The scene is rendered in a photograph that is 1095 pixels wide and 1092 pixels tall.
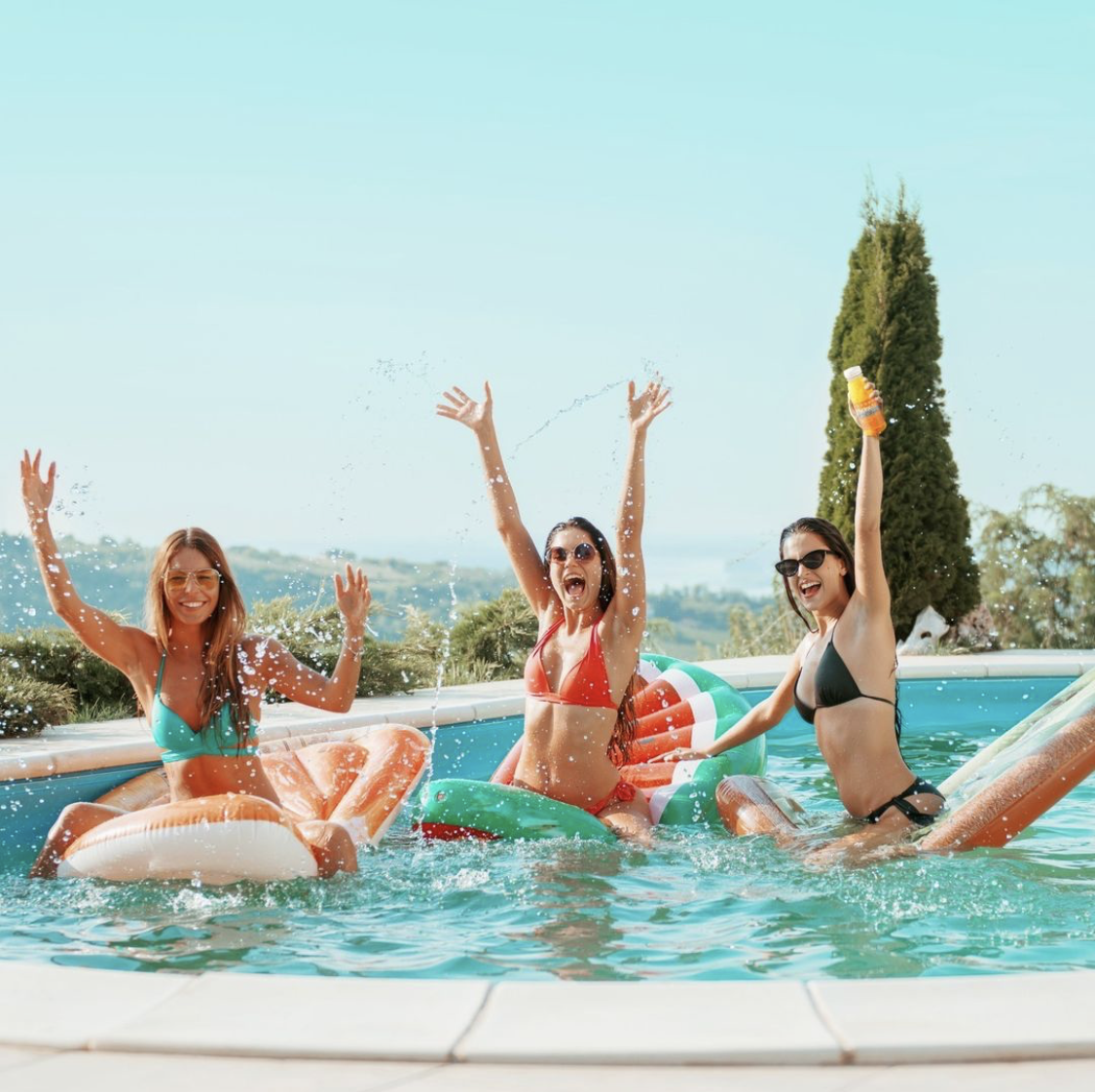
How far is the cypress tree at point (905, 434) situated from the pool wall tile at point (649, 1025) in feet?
33.8

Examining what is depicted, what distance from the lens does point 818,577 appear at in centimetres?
511

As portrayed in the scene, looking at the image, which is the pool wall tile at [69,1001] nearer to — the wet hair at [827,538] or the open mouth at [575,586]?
the open mouth at [575,586]

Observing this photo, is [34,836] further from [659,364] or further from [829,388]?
[829,388]

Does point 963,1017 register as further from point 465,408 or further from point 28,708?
point 28,708

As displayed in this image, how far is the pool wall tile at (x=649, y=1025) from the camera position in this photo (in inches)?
96.3

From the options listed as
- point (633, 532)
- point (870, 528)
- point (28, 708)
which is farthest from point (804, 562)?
point (28, 708)

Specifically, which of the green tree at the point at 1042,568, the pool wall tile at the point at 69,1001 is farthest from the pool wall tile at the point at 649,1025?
the green tree at the point at 1042,568

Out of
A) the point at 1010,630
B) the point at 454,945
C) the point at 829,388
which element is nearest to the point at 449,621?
the point at 829,388

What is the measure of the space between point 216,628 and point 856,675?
215 centimetres

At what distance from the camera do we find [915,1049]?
2.44 metres

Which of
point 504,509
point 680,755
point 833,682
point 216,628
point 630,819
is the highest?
point 504,509

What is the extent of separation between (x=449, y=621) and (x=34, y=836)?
6050 mm

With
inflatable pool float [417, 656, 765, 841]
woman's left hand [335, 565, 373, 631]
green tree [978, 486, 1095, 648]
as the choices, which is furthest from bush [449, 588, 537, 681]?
woman's left hand [335, 565, 373, 631]

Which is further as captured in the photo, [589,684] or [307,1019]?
[589,684]
